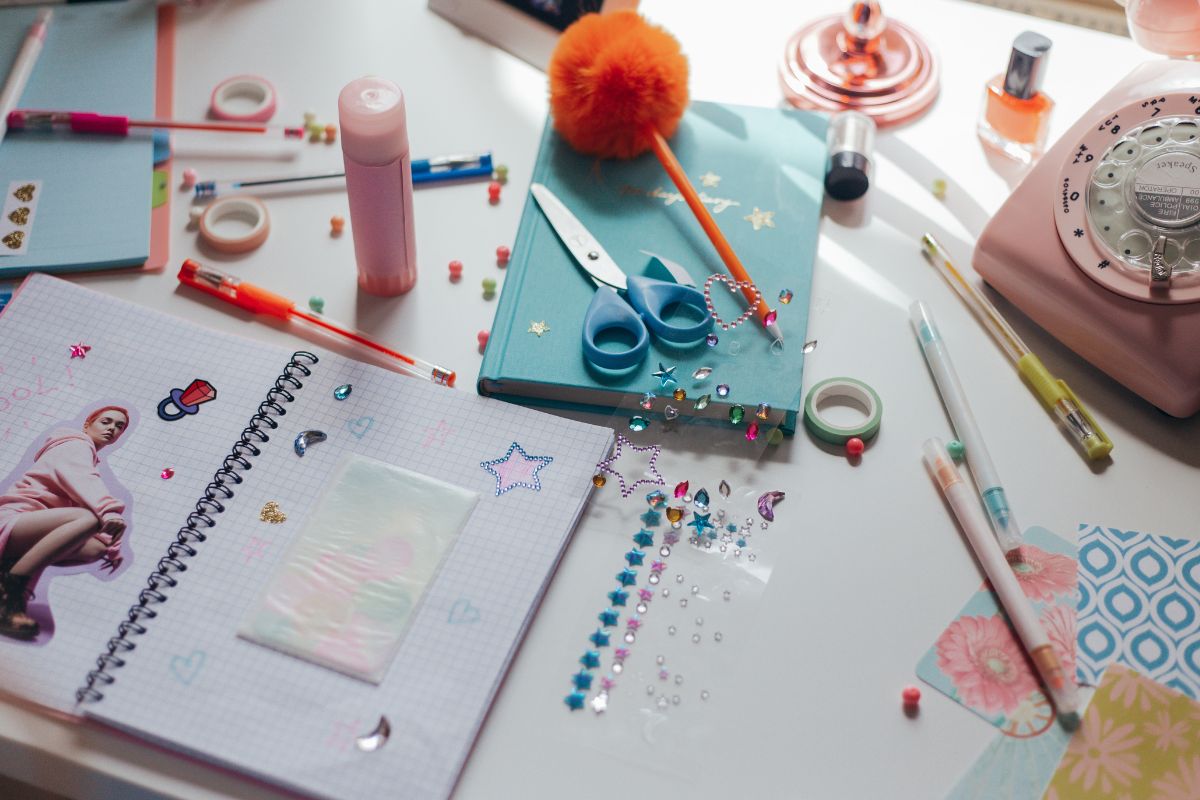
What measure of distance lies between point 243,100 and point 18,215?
0.23 m

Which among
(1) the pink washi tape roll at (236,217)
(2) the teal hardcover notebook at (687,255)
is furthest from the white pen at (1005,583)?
(1) the pink washi tape roll at (236,217)

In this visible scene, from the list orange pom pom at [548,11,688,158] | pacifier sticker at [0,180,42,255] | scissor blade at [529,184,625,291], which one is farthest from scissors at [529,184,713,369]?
pacifier sticker at [0,180,42,255]

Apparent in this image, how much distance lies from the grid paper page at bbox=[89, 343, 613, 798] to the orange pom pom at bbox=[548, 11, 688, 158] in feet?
0.90

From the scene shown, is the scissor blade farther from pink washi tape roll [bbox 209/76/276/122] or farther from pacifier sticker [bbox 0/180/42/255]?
pacifier sticker [bbox 0/180/42/255]

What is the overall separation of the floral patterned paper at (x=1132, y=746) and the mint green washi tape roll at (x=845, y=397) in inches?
9.0

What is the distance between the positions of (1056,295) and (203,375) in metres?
0.65

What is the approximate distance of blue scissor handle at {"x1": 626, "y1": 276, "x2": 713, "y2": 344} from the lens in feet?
2.90

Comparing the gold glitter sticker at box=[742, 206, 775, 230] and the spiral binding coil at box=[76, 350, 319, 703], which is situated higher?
the gold glitter sticker at box=[742, 206, 775, 230]

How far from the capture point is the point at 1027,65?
985 mm

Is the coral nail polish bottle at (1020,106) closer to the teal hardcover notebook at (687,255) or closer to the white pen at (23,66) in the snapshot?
the teal hardcover notebook at (687,255)

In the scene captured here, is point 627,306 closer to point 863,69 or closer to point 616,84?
point 616,84

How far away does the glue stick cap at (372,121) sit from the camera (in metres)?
0.83

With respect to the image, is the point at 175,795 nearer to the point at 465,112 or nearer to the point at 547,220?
the point at 547,220

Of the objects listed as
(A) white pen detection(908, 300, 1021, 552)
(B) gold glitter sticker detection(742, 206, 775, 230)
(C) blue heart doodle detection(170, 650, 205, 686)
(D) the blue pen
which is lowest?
(C) blue heart doodle detection(170, 650, 205, 686)
